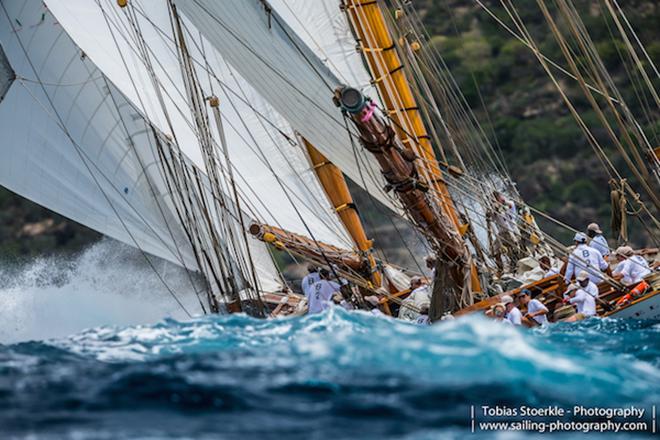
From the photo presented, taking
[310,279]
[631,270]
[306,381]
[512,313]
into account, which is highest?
[310,279]

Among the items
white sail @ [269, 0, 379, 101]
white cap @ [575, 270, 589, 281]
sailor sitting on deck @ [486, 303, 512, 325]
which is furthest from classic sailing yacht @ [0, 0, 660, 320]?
sailor sitting on deck @ [486, 303, 512, 325]

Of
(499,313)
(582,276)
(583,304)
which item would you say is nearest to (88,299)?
(499,313)

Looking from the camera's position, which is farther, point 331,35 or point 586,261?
point 331,35

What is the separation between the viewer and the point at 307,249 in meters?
15.6

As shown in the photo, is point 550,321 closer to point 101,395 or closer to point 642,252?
point 642,252

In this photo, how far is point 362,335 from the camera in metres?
10.3

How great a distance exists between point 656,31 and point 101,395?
3344 centimetres

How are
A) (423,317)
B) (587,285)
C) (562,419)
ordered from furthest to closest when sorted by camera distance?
(423,317), (587,285), (562,419)

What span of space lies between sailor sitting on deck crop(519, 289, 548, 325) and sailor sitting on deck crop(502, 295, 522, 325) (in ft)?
0.95

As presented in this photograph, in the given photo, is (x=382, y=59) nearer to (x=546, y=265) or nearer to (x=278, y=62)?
(x=278, y=62)

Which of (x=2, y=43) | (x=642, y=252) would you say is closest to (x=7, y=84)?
(x=2, y=43)

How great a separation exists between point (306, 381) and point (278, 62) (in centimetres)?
519

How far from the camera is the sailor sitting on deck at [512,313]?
12569 mm

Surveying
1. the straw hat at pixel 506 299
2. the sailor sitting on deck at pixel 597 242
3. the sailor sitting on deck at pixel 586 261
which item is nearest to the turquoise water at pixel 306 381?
the straw hat at pixel 506 299
